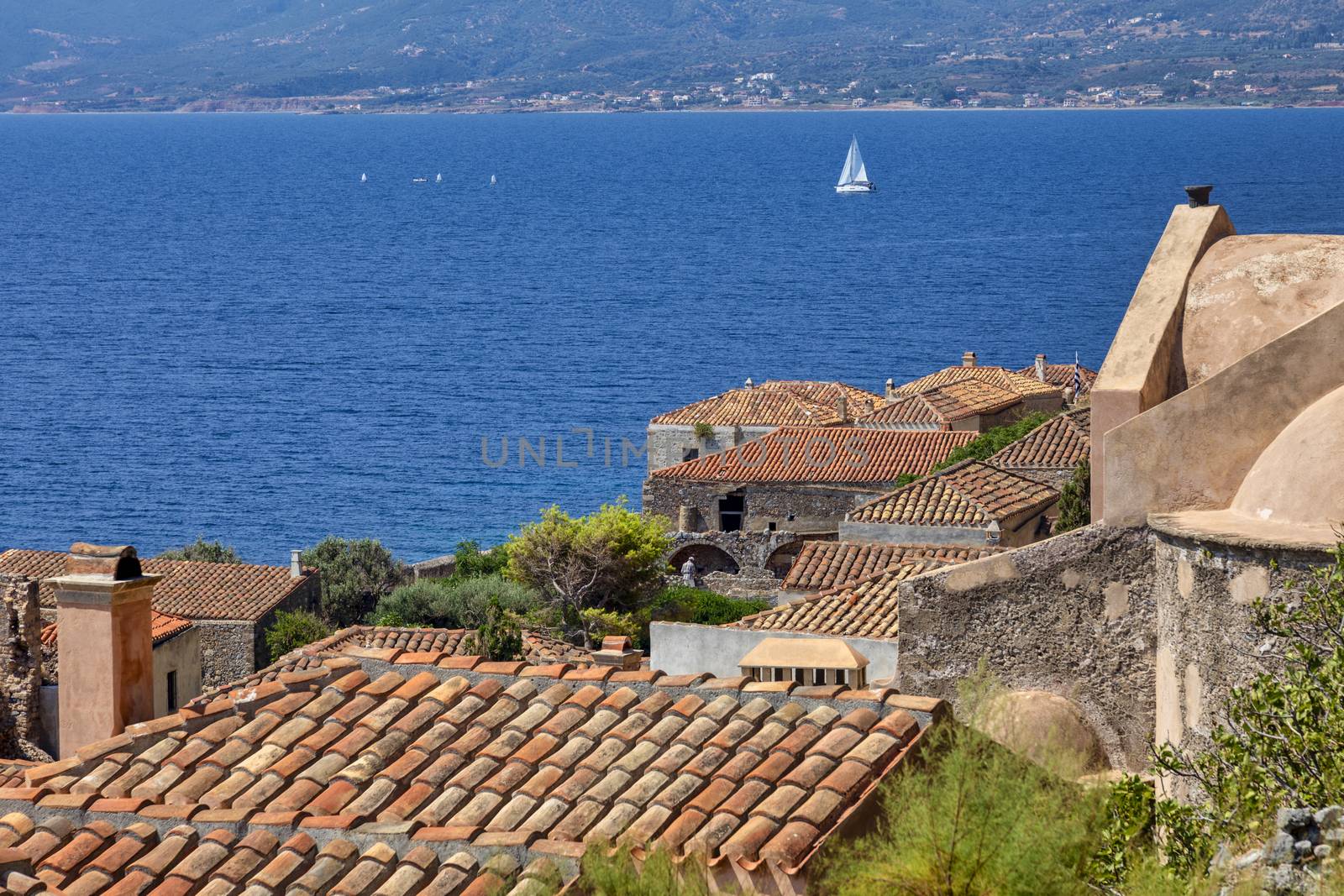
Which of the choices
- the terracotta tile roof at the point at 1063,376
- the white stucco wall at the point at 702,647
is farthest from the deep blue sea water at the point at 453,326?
the white stucco wall at the point at 702,647

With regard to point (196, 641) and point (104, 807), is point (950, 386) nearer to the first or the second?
point (196, 641)

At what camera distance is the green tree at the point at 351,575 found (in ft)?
146

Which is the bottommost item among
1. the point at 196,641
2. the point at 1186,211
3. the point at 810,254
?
the point at 196,641

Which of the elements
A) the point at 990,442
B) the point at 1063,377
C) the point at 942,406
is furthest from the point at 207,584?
the point at 1063,377

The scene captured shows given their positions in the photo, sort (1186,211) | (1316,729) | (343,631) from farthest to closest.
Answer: (343,631)
(1186,211)
(1316,729)

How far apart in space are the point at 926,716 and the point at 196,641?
2978cm

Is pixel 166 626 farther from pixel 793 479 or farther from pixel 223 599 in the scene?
pixel 793 479

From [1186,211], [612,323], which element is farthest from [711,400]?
[612,323]

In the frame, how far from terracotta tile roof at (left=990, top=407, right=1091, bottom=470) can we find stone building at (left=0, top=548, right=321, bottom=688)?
1568cm

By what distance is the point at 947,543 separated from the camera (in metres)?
31.5

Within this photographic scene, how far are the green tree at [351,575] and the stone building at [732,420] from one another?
325 inches

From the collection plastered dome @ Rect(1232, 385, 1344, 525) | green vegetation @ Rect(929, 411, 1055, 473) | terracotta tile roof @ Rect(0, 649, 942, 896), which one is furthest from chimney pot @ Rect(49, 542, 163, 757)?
green vegetation @ Rect(929, 411, 1055, 473)

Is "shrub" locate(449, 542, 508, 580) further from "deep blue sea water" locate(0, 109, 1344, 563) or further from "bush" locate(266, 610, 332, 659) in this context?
"deep blue sea water" locate(0, 109, 1344, 563)

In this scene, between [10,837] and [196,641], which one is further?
[196,641]
